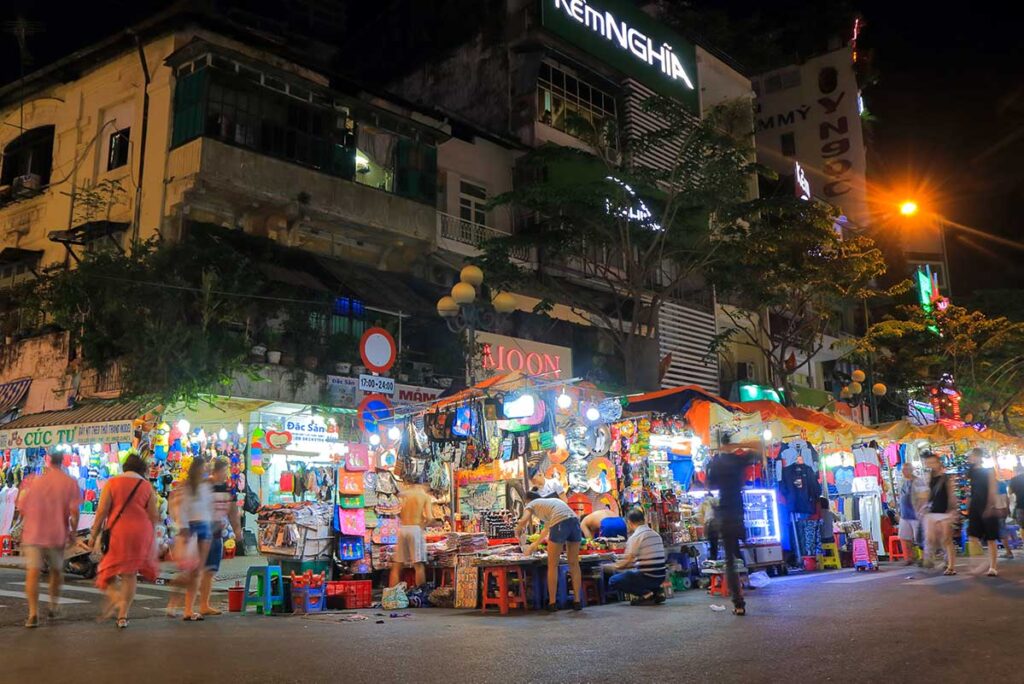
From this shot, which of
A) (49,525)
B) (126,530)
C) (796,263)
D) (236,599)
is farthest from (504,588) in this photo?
(796,263)

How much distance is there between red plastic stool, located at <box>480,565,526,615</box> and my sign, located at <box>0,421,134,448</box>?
27.3 feet

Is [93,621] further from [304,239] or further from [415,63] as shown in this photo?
[415,63]

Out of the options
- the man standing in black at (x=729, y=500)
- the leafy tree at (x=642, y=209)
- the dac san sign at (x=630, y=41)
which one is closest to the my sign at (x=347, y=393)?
the leafy tree at (x=642, y=209)

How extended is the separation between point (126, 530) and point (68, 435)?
31.0ft

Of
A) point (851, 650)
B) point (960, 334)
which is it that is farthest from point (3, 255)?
point (960, 334)

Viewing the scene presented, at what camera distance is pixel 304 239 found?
1981 cm

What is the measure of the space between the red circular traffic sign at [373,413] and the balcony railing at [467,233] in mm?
8906

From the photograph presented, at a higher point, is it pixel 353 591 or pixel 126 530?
pixel 126 530

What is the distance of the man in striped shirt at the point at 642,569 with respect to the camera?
10727mm

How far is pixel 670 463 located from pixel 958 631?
724 cm

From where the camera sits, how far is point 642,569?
10.7 m

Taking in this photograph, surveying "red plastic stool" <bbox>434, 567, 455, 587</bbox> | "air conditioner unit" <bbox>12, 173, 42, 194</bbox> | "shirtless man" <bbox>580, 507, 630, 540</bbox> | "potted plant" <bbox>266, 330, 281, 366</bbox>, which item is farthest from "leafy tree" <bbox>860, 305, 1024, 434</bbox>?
"air conditioner unit" <bbox>12, 173, 42, 194</bbox>

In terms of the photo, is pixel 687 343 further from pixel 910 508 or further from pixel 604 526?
pixel 604 526

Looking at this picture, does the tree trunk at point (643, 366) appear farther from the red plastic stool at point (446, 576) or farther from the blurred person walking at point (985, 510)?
the red plastic stool at point (446, 576)
